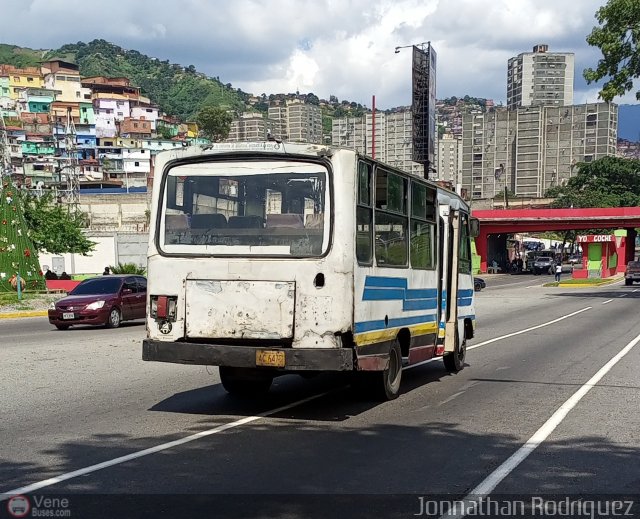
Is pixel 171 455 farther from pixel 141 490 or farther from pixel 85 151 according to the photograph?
pixel 85 151

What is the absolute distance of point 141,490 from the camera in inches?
245

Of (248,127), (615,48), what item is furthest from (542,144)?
(615,48)

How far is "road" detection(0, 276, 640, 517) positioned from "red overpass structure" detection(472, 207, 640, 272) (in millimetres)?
65245

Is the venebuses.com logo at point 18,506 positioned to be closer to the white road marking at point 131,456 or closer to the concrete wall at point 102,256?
the white road marking at point 131,456

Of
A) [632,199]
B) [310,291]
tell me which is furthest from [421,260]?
[632,199]

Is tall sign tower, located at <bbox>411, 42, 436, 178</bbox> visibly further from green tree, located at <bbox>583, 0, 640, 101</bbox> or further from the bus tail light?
the bus tail light

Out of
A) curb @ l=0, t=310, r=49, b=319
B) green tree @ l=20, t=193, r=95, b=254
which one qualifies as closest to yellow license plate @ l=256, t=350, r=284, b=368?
curb @ l=0, t=310, r=49, b=319

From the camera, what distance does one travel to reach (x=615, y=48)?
34969 millimetres

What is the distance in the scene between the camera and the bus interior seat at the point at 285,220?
9.02 m

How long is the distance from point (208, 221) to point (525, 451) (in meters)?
4.33

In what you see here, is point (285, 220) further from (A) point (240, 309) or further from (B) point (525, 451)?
(B) point (525, 451)

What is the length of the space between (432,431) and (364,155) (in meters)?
3.17

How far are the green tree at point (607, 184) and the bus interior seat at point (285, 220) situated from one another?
343 feet

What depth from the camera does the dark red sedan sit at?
72.4ft
